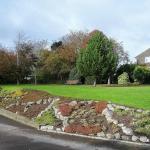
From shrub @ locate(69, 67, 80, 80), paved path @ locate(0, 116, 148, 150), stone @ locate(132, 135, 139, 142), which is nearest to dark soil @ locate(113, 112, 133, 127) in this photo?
stone @ locate(132, 135, 139, 142)

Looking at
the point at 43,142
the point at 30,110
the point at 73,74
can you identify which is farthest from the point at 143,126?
the point at 73,74

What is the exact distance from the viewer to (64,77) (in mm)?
59062

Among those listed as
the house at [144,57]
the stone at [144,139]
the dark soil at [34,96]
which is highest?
the house at [144,57]

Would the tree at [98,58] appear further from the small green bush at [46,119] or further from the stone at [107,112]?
the stone at [107,112]

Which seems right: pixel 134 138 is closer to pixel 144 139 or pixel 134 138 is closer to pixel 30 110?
pixel 144 139

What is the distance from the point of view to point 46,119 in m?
17.0

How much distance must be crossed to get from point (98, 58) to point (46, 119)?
71.6 feet

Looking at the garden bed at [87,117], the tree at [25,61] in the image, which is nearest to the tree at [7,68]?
the tree at [25,61]

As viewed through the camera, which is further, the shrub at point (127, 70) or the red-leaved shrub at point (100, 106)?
the shrub at point (127, 70)

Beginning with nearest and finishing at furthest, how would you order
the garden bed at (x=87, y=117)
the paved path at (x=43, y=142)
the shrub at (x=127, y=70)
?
the paved path at (x=43, y=142)
the garden bed at (x=87, y=117)
the shrub at (x=127, y=70)

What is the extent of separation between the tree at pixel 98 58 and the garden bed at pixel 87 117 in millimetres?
17911

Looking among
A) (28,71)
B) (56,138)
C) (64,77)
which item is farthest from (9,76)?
(56,138)

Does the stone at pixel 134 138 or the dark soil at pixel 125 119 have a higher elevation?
the dark soil at pixel 125 119

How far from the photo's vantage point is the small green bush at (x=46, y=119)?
16578mm
